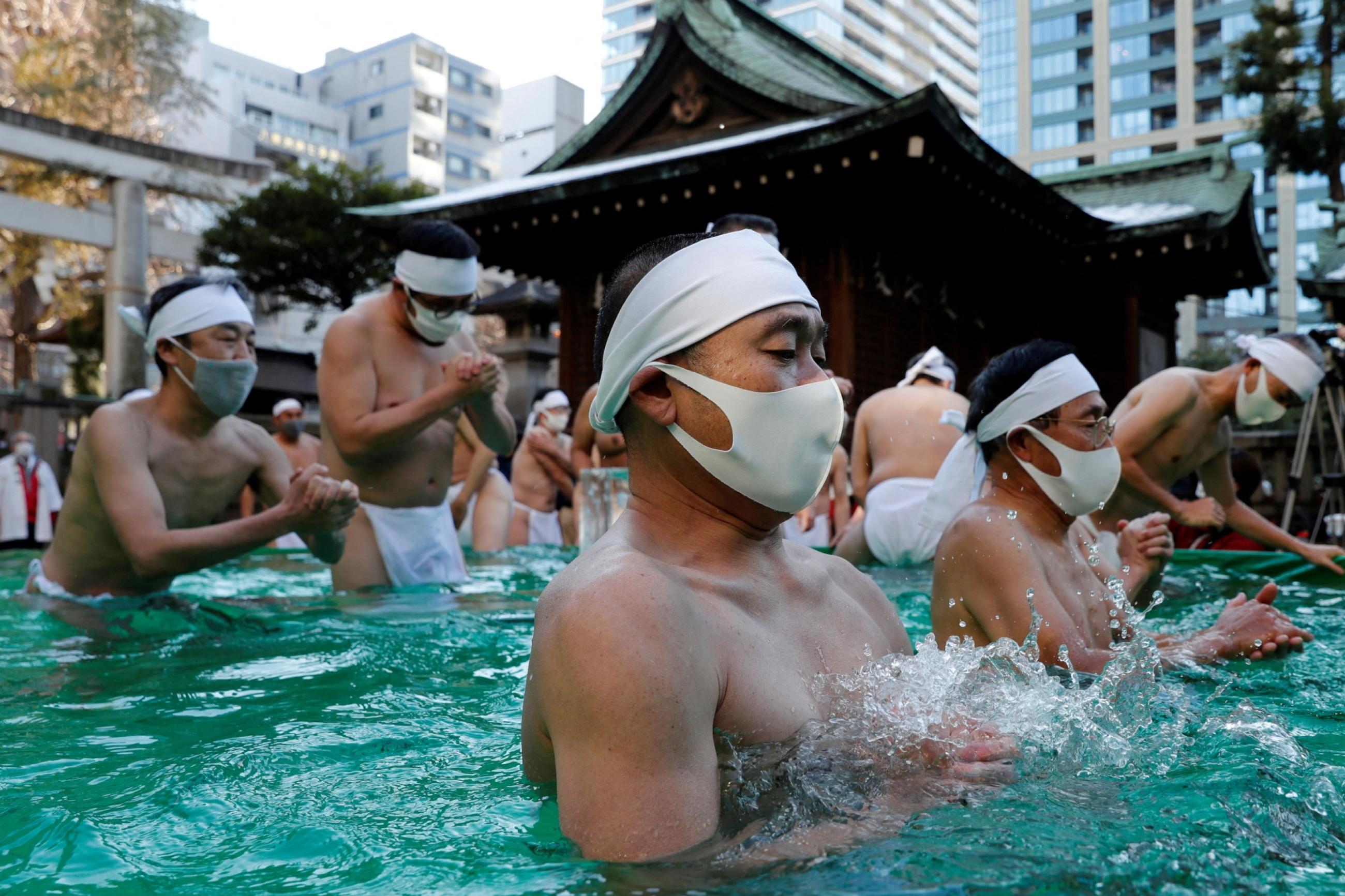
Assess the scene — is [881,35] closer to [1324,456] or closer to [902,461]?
[1324,456]

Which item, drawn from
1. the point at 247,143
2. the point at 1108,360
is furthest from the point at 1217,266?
the point at 247,143

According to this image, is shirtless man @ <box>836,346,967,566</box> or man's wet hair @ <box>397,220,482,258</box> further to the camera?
shirtless man @ <box>836,346,967,566</box>

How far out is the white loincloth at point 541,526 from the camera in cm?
1072

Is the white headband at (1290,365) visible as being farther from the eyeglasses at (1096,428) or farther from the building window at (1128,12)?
the building window at (1128,12)

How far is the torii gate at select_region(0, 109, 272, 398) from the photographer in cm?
2262

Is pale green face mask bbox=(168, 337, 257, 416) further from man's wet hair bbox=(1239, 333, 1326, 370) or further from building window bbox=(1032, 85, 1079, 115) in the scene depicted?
building window bbox=(1032, 85, 1079, 115)

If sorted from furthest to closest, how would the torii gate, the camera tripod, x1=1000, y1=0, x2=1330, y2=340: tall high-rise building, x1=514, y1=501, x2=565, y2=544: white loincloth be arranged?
x1=1000, y1=0, x2=1330, y2=340: tall high-rise building
the torii gate
the camera tripod
x1=514, y1=501, x2=565, y2=544: white loincloth

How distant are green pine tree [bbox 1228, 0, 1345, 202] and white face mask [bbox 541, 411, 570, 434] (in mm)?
20406

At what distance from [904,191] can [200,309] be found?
27.6ft

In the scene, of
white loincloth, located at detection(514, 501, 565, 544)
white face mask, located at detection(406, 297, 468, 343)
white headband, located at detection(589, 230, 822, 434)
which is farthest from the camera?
white loincloth, located at detection(514, 501, 565, 544)

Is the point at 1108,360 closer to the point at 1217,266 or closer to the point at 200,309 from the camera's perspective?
the point at 1217,266

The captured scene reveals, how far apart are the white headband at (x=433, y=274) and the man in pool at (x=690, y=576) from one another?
10.1 ft

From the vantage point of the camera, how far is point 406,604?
4961 millimetres

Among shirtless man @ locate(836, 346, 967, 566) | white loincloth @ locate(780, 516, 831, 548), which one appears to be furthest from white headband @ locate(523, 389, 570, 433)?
shirtless man @ locate(836, 346, 967, 566)
